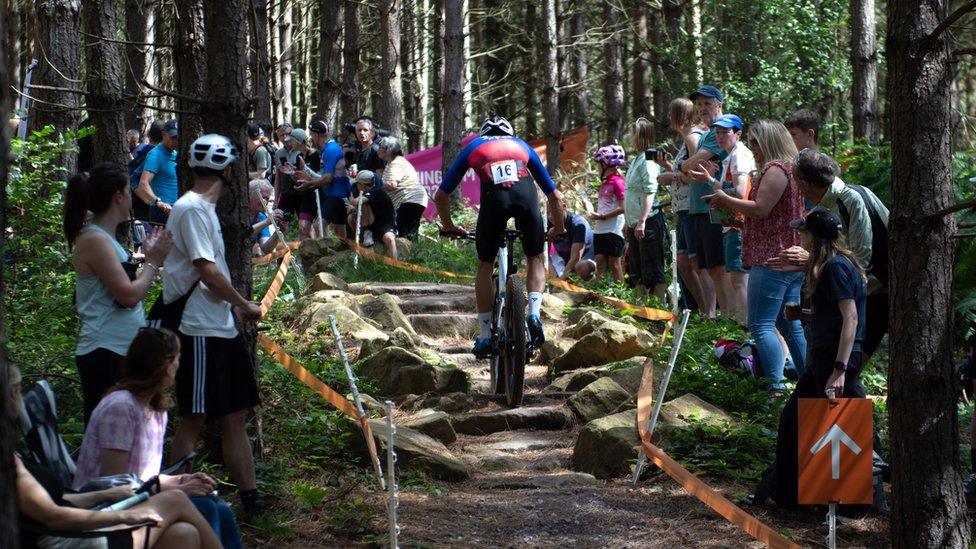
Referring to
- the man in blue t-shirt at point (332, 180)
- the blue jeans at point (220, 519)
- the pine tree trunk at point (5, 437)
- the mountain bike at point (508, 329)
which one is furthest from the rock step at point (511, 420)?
the man in blue t-shirt at point (332, 180)

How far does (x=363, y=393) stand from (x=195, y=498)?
4.31 meters

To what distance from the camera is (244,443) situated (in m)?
5.88

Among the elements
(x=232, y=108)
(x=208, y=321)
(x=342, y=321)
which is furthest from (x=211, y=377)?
(x=342, y=321)

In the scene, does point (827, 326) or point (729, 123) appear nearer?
point (827, 326)

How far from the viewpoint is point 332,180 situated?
15.2 meters

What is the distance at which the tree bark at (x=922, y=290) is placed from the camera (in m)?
5.20

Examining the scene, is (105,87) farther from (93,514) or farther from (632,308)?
(93,514)

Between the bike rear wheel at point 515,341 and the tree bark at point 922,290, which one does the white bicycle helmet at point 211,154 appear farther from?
the bike rear wheel at point 515,341

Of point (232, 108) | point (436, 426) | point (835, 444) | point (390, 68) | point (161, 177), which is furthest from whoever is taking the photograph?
point (390, 68)

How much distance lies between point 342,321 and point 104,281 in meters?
5.38

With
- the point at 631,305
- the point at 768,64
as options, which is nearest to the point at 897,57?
the point at 631,305

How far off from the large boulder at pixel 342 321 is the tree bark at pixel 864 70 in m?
8.61

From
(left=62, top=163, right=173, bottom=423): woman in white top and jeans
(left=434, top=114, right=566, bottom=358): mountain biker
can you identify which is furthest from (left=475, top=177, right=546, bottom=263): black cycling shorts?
(left=62, top=163, right=173, bottom=423): woman in white top and jeans

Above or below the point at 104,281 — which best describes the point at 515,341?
below
